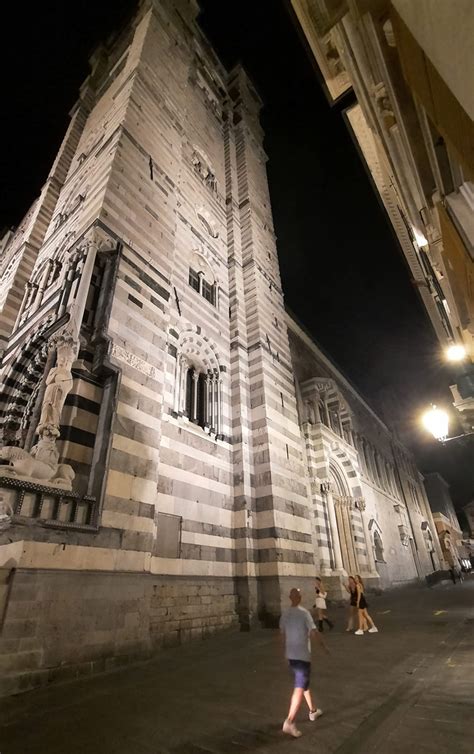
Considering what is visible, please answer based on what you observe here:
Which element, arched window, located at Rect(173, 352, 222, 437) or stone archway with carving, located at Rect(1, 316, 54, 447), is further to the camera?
arched window, located at Rect(173, 352, 222, 437)

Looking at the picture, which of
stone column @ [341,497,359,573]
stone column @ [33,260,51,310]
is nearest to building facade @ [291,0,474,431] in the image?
stone column @ [33,260,51,310]

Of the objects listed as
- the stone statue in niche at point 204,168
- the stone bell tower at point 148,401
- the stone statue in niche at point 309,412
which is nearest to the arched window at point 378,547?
the stone statue in niche at point 309,412

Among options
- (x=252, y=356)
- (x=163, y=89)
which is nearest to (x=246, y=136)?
(x=163, y=89)

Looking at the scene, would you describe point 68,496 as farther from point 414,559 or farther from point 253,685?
point 414,559

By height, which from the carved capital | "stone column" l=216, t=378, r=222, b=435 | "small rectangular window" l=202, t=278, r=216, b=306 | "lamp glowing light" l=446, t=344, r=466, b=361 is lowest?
the carved capital

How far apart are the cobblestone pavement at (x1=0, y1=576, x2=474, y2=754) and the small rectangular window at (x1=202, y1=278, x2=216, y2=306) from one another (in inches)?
425

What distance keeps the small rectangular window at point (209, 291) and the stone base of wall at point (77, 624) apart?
950 cm

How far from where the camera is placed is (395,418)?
3619cm

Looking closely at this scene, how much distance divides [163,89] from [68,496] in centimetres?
1794

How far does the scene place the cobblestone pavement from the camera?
297 cm

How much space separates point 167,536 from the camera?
8.10 metres

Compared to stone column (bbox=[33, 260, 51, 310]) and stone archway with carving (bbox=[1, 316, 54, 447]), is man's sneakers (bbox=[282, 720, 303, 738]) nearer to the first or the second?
stone archway with carving (bbox=[1, 316, 54, 447])

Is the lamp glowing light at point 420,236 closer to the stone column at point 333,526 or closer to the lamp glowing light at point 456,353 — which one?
the lamp glowing light at point 456,353

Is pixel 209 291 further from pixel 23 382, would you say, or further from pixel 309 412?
pixel 309 412
